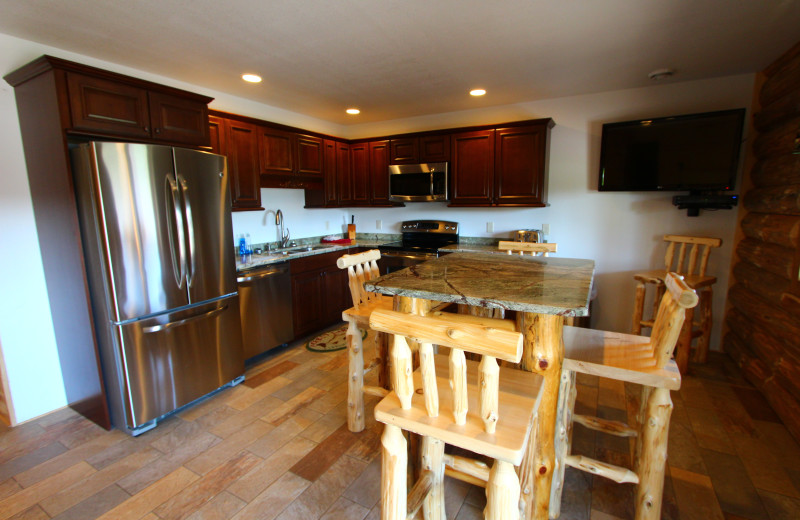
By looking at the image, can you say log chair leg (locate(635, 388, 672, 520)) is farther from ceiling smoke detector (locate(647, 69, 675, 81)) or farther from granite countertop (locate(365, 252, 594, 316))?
ceiling smoke detector (locate(647, 69, 675, 81))

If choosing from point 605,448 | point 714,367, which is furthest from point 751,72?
point 605,448

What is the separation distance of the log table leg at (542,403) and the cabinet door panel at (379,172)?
3253mm

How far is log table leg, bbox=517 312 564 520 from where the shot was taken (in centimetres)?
146

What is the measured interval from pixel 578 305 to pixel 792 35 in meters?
2.70

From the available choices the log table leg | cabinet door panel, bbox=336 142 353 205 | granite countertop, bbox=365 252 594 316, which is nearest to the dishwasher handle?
cabinet door panel, bbox=336 142 353 205

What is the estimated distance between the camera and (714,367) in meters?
3.09

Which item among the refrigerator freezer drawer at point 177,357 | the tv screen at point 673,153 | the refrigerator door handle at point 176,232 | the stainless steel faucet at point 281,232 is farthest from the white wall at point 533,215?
the refrigerator door handle at point 176,232

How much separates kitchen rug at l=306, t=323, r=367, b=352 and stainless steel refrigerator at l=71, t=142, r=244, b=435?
1.04 metres

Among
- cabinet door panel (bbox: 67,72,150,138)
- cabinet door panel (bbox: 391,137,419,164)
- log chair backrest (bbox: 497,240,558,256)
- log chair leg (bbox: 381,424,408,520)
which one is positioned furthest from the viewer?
cabinet door panel (bbox: 391,137,419,164)

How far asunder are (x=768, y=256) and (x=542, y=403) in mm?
2389

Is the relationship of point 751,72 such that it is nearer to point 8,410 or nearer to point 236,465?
point 236,465

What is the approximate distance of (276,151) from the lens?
12.0 ft

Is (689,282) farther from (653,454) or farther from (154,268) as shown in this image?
(154,268)

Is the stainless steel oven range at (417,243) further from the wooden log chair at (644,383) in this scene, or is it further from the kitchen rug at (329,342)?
the wooden log chair at (644,383)
